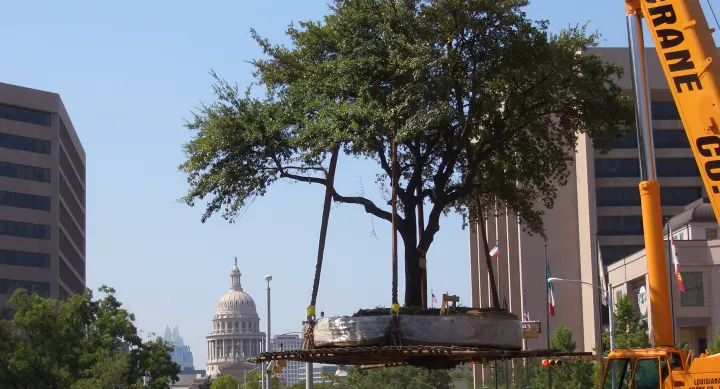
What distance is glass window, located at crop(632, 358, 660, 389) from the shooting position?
19.9 meters

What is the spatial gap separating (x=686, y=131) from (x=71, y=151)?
412 feet

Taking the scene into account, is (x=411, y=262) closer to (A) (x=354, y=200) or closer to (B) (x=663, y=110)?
(A) (x=354, y=200)

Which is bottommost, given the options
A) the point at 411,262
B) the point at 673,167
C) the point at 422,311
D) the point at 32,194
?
the point at 422,311

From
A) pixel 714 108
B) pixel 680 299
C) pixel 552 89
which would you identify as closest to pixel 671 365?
pixel 714 108

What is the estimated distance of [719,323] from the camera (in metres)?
85.7

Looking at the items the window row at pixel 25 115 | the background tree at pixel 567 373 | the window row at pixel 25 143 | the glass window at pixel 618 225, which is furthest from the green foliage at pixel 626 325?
the window row at pixel 25 115

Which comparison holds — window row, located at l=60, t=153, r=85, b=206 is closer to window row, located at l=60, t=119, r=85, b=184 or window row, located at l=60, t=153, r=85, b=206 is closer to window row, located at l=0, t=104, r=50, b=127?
window row, located at l=60, t=119, r=85, b=184

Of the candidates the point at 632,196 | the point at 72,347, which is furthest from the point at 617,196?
the point at 72,347

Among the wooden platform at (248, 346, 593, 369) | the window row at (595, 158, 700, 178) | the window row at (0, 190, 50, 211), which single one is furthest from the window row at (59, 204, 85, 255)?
the wooden platform at (248, 346, 593, 369)

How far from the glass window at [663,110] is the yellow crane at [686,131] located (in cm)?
9456

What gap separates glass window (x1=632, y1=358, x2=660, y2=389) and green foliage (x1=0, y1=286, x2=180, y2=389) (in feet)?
170

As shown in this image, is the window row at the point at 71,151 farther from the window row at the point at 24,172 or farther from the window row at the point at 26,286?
the window row at the point at 26,286

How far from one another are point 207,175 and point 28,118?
103 meters

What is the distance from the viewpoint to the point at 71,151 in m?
137
